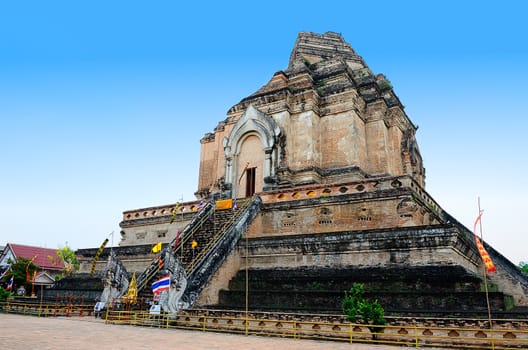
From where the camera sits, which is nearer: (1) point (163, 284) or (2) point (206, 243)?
(1) point (163, 284)

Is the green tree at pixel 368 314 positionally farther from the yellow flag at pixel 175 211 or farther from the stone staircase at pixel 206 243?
the yellow flag at pixel 175 211

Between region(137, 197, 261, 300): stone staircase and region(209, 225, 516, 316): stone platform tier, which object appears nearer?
region(209, 225, 516, 316): stone platform tier

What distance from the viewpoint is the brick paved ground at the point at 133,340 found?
866cm

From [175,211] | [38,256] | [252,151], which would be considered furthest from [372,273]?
[38,256]

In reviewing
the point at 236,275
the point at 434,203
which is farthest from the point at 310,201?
the point at 434,203

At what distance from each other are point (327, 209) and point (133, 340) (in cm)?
1009

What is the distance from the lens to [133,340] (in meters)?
9.56

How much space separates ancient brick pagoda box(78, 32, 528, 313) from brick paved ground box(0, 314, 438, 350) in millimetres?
2149

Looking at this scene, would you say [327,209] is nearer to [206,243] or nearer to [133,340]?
[206,243]

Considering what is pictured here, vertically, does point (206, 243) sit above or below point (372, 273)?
above

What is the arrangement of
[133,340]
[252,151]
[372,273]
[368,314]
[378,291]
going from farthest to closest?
[252,151] < [372,273] < [378,291] < [368,314] < [133,340]

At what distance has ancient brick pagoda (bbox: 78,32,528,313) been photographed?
12.6 metres

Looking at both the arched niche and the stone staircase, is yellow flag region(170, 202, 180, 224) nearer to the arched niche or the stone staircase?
the stone staircase

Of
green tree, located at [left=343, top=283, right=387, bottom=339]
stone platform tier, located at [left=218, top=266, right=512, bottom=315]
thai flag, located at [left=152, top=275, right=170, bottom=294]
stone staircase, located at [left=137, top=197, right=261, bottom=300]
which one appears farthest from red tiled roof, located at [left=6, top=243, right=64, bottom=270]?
green tree, located at [left=343, top=283, right=387, bottom=339]
